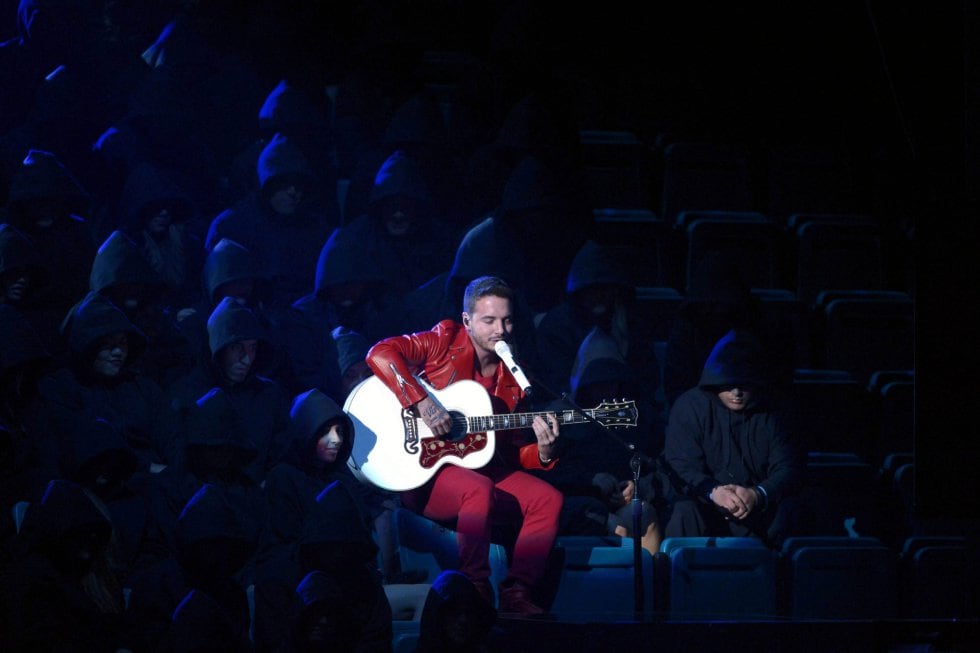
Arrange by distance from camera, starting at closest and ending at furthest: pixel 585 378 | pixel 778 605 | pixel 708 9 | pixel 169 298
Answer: pixel 778 605 → pixel 585 378 → pixel 169 298 → pixel 708 9

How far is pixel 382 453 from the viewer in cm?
523

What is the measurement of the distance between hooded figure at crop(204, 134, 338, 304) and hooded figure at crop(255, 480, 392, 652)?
1409 millimetres

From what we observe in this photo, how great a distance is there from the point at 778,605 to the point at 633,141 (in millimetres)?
2657

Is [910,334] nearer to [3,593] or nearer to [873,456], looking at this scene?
[873,456]

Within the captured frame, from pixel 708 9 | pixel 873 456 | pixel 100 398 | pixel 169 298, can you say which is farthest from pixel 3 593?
pixel 708 9

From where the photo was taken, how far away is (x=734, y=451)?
18.4ft

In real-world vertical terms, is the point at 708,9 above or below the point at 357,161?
above

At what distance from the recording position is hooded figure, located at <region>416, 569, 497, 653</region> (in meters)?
4.63

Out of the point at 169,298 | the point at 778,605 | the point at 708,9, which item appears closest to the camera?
the point at 778,605

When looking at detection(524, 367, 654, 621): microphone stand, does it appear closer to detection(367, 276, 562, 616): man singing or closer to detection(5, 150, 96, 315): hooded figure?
detection(367, 276, 562, 616): man singing

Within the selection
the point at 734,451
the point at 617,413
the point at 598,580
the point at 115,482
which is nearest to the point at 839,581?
the point at 734,451

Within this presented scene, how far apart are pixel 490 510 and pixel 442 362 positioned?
0.66m

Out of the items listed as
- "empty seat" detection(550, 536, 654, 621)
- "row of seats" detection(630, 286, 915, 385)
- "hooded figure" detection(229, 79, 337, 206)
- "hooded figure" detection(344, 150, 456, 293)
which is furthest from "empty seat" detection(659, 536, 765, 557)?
"hooded figure" detection(229, 79, 337, 206)

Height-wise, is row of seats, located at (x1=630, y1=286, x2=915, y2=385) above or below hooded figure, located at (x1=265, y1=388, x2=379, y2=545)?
above
